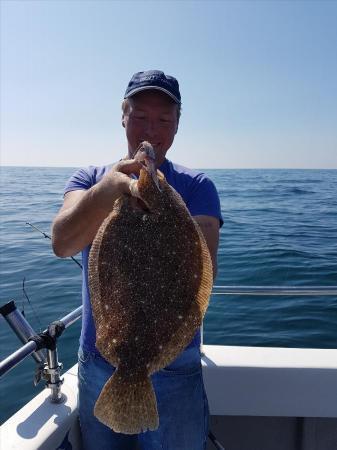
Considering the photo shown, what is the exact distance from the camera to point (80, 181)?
2.58 metres

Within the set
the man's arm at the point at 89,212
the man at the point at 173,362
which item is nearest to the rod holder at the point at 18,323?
the man at the point at 173,362

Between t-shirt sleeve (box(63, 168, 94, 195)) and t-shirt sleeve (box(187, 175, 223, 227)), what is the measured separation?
666 millimetres

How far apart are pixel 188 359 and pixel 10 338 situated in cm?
559

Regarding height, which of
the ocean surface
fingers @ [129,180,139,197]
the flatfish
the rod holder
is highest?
fingers @ [129,180,139,197]

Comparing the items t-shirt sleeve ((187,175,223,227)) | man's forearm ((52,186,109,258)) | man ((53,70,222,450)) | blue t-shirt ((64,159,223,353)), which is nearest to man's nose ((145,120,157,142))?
man ((53,70,222,450))

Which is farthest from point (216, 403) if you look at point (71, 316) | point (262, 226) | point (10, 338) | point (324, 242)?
point (262, 226)

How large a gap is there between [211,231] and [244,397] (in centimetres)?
173

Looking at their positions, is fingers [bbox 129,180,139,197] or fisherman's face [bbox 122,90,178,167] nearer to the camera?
fingers [bbox 129,180,139,197]

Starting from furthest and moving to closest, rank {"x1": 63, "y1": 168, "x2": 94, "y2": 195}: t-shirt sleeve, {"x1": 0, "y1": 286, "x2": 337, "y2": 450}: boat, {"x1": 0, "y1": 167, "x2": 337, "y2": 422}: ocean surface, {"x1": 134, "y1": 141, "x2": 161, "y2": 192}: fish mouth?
{"x1": 0, "y1": 167, "x2": 337, "y2": 422}: ocean surface
{"x1": 0, "y1": 286, "x2": 337, "y2": 450}: boat
{"x1": 63, "y1": 168, "x2": 94, "y2": 195}: t-shirt sleeve
{"x1": 134, "y1": 141, "x2": 161, "y2": 192}: fish mouth

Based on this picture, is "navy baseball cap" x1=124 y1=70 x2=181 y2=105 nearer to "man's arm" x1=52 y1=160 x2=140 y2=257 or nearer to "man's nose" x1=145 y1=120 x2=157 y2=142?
"man's nose" x1=145 y1=120 x2=157 y2=142

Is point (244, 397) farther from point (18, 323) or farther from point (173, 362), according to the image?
point (18, 323)

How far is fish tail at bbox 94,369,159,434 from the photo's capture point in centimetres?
180

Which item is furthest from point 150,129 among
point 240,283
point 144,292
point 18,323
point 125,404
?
point 240,283

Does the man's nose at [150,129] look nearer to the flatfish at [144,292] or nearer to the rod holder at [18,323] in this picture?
the flatfish at [144,292]
